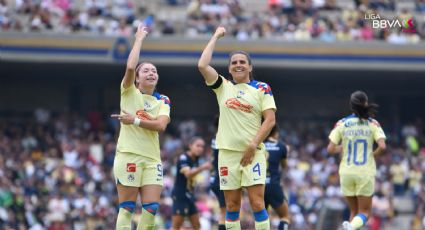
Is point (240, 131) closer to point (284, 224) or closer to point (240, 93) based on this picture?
point (240, 93)

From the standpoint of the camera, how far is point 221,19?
32656mm

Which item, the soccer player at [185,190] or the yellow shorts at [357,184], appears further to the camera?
the soccer player at [185,190]

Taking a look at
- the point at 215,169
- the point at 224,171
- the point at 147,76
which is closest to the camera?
the point at 224,171

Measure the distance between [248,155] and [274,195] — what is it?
402cm

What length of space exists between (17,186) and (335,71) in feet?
39.4

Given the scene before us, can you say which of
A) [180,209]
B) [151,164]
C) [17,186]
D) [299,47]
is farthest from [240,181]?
[299,47]

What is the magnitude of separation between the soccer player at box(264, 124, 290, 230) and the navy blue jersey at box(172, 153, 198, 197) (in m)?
1.54

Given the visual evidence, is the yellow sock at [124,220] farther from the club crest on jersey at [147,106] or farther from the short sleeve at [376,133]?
the short sleeve at [376,133]

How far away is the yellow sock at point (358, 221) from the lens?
557 inches

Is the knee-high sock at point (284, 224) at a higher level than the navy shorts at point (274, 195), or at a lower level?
lower

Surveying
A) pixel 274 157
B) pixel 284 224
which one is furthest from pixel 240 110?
pixel 284 224

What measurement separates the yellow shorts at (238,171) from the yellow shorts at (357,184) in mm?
2666

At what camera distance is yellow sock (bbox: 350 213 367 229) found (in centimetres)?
1416

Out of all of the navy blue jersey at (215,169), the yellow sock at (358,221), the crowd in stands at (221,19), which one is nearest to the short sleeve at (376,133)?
the yellow sock at (358,221)
